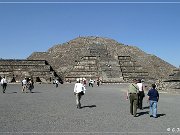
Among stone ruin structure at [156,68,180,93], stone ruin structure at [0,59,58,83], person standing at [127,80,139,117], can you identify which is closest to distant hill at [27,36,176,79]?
stone ruin structure at [0,59,58,83]

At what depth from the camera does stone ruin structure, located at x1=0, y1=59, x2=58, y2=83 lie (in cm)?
6662

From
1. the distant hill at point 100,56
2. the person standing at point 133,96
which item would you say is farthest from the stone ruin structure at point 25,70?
the person standing at point 133,96

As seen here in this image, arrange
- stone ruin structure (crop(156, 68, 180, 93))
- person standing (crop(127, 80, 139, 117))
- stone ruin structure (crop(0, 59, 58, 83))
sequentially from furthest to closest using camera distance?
stone ruin structure (crop(0, 59, 58, 83)), stone ruin structure (crop(156, 68, 180, 93)), person standing (crop(127, 80, 139, 117))

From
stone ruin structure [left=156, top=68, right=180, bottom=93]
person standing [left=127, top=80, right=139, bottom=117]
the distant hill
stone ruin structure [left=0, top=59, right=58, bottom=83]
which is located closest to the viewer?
person standing [left=127, top=80, right=139, bottom=117]

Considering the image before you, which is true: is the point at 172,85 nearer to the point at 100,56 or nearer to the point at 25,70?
the point at 25,70

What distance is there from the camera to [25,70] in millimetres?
69438

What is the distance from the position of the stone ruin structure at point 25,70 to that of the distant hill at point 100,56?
285 inches

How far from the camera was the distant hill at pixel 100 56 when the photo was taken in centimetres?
7962

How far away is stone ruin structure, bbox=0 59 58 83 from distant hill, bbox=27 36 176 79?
723cm

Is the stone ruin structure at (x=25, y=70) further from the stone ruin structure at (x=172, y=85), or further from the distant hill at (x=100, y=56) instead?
the stone ruin structure at (x=172, y=85)

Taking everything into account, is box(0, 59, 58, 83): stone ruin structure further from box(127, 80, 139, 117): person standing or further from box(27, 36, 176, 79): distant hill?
box(127, 80, 139, 117): person standing

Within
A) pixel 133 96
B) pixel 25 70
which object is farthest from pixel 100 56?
pixel 133 96

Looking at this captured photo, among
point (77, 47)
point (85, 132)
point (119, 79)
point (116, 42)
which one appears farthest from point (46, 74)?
point (85, 132)

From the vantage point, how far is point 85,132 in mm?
11023
